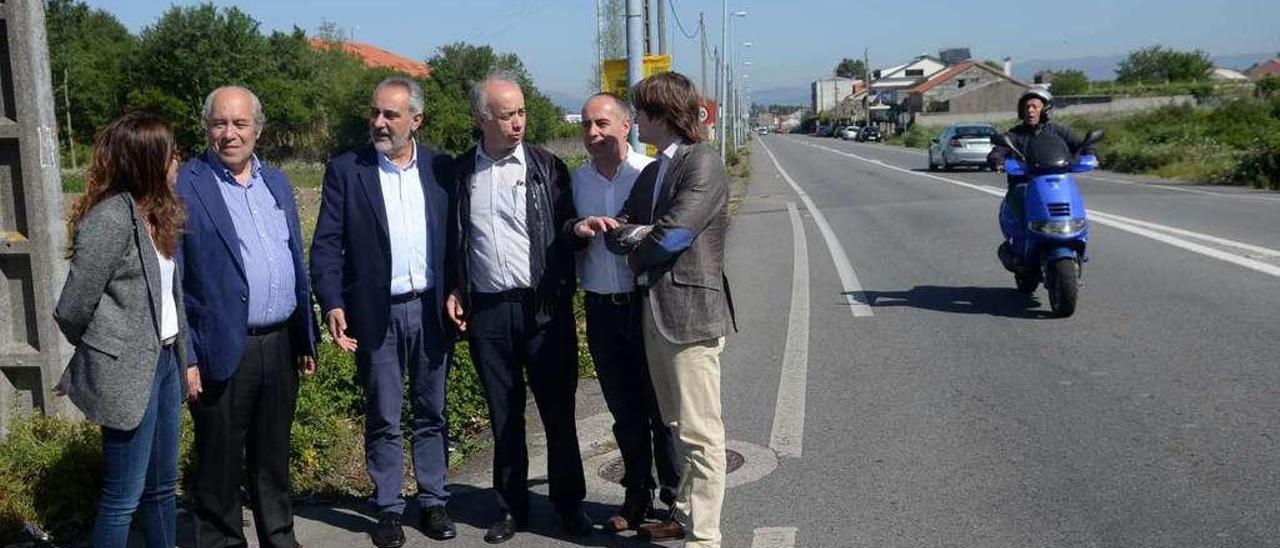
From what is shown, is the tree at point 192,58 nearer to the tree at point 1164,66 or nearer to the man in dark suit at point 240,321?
the man in dark suit at point 240,321

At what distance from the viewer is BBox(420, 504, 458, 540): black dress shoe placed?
511cm

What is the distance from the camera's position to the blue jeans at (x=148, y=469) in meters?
4.03

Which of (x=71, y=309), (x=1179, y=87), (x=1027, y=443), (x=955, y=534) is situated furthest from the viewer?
(x=1179, y=87)

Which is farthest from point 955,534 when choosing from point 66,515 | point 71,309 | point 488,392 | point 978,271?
point 978,271

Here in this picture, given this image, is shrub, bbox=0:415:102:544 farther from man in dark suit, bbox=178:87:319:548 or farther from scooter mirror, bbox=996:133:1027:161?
scooter mirror, bbox=996:133:1027:161

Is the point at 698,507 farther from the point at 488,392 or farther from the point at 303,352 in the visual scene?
the point at 303,352

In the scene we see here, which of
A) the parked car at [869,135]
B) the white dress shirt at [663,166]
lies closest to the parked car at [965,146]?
the white dress shirt at [663,166]

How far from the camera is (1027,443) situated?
612 centimetres

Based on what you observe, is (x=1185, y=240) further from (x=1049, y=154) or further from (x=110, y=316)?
(x=110, y=316)

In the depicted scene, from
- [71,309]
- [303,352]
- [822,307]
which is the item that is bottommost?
[822,307]

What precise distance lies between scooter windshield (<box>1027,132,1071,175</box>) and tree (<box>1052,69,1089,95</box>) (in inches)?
4086

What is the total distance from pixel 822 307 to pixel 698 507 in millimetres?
6717

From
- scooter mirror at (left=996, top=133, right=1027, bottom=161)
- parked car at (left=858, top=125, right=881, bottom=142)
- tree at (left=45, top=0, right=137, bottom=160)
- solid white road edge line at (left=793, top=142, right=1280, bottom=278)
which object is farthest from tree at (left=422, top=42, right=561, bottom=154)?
scooter mirror at (left=996, top=133, right=1027, bottom=161)

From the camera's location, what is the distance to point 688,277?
4.45m
